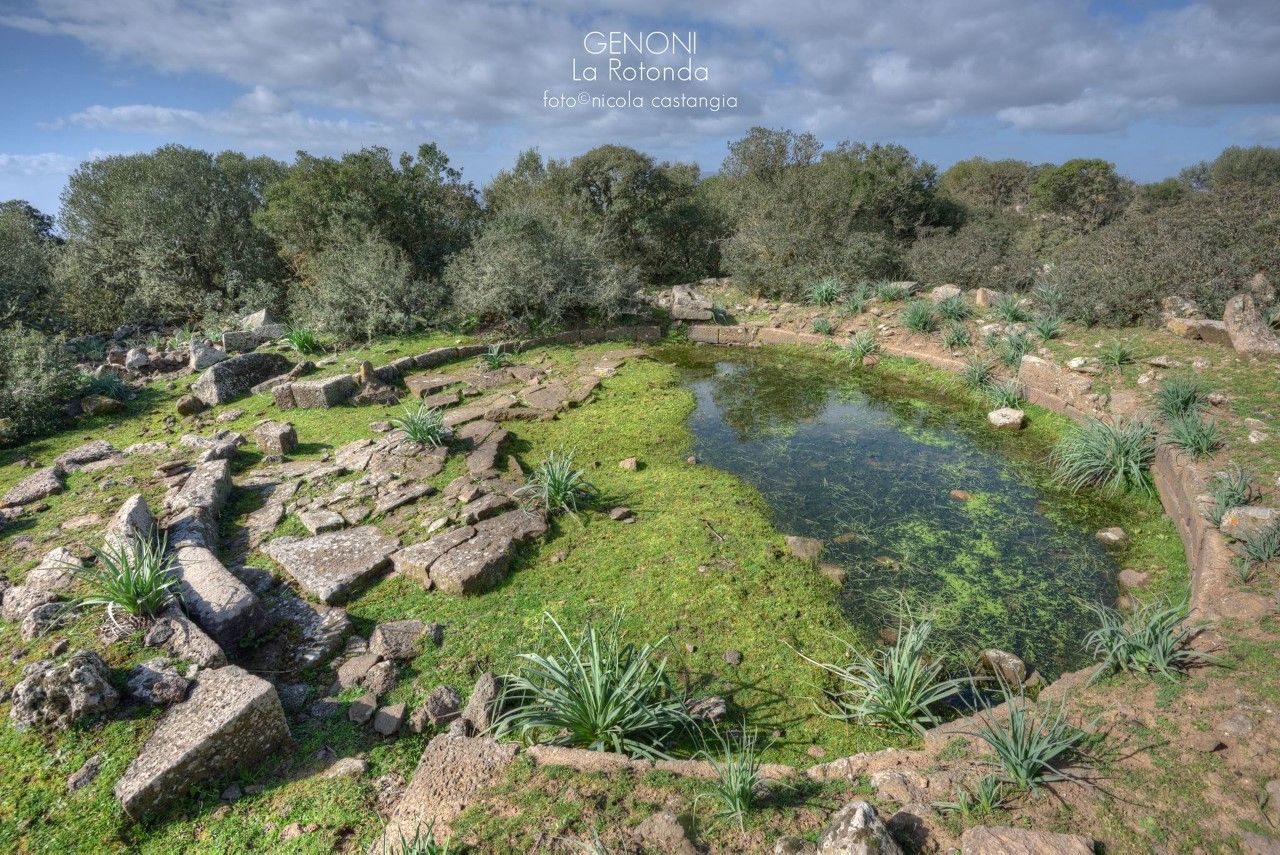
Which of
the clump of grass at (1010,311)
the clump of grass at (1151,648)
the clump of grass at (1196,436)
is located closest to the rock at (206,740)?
the clump of grass at (1151,648)

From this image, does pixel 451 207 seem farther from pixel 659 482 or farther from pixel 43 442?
pixel 659 482

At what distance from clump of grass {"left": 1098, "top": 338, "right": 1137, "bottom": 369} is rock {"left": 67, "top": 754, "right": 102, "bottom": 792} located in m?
10.3

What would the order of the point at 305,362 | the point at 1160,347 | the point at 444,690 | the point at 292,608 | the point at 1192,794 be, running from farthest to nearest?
1. the point at 305,362
2. the point at 1160,347
3. the point at 292,608
4. the point at 444,690
5. the point at 1192,794

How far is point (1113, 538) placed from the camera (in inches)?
201

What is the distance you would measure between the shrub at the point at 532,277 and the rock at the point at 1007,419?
704 cm

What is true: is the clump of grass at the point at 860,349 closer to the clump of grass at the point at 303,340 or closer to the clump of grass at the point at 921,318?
the clump of grass at the point at 921,318

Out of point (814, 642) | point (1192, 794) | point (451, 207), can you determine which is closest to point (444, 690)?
point (814, 642)

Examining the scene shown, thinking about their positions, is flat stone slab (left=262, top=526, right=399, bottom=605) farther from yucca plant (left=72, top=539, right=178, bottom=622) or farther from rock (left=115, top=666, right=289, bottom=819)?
rock (left=115, top=666, right=289, bottom=819)

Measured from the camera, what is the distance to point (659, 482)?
20.0 ft

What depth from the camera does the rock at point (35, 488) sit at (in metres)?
5.49

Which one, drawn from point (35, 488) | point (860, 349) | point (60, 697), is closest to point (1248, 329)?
point (860, 349)

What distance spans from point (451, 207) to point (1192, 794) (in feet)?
47.3

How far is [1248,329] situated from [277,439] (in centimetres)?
1174

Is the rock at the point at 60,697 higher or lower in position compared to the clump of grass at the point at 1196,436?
lower
